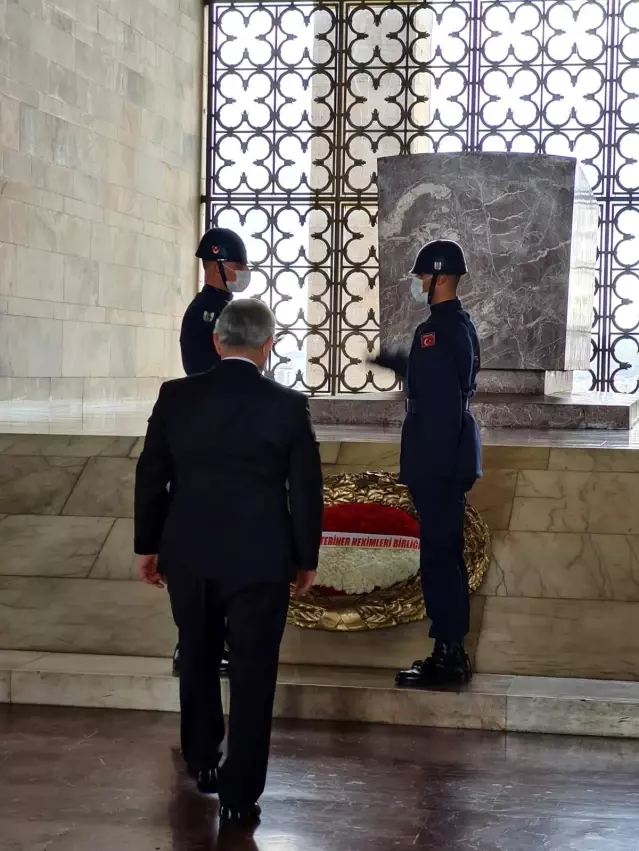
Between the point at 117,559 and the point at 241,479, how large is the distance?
267cm

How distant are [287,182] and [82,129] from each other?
324cm

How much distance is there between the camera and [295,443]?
3.81m

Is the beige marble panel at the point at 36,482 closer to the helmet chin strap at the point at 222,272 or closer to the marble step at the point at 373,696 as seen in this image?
the marble step at the point at 373,696

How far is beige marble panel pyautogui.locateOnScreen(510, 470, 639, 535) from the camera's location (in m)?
6.37

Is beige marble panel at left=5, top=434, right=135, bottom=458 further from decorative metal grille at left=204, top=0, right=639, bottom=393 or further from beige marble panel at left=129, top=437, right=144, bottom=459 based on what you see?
decorative metal grille at left=204, top=0, right=639, bottom=393

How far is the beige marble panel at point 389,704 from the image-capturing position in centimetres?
483

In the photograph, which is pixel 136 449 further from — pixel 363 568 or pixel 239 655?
pixel 239 655

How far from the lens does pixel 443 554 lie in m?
5.07

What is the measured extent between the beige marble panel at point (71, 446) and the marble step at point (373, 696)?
1.99m

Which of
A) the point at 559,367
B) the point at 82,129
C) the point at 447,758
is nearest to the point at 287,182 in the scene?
the point at 82,129

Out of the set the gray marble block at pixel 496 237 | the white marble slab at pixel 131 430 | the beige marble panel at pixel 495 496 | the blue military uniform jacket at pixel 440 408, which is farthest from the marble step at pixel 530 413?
the blue military uniform jacket at pixel 440 408

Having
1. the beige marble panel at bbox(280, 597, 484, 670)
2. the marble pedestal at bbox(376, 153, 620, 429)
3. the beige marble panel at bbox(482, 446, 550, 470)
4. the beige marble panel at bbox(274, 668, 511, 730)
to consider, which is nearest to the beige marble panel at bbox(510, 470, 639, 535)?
the beige marble panel at bbox(482, 446, 550, 470)

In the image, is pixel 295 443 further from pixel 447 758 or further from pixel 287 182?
pixel 287 182

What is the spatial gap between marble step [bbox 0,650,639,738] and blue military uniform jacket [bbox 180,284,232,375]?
4.57 feet
